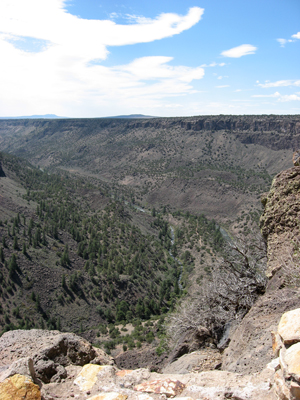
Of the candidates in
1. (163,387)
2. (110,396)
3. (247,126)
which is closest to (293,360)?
(163,387)

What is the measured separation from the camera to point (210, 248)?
181 feet

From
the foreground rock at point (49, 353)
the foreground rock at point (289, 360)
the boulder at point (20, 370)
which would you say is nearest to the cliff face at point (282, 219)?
the foreground rock at point (289, 360)

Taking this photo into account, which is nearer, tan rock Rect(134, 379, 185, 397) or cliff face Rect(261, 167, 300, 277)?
tan rock Rect(134, 379, 185, 397)

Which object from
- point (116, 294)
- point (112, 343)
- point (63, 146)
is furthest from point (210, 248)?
point (63, 146)

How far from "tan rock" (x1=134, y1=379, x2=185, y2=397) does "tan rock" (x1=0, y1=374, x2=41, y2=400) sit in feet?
7.07

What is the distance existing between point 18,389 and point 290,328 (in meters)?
4.99

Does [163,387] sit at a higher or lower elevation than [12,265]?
higher

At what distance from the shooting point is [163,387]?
5.83 metres

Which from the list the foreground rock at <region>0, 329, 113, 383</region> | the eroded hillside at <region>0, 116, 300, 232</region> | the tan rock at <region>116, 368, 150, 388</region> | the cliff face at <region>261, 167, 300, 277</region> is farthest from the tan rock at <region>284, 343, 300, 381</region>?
the eroded hillside at <region>0, 116, 300, 232</region>

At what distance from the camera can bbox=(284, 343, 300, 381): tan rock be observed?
402 centimetres

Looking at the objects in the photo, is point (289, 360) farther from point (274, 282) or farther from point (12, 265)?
point (12, 265)

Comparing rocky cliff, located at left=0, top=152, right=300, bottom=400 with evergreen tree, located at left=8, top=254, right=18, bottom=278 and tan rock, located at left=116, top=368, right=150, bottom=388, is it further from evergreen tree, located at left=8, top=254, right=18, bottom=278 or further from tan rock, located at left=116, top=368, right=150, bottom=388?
evergreen tree, located at left=8, top=254, right=18, bottom=278

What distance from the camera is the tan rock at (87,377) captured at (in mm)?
6250

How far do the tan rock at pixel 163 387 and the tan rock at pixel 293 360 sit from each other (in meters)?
2.56
